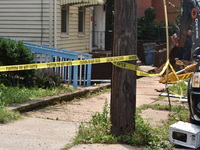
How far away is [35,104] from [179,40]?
6034mm

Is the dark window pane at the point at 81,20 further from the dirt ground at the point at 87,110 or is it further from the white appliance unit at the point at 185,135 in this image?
the white appliance unit at the point at 185,135

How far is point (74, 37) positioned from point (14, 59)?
25.6 ft

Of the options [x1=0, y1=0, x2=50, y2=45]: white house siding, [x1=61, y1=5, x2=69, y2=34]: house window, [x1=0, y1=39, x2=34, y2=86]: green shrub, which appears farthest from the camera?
[x1=61, y1=5, x2=69, y2=34]: house window

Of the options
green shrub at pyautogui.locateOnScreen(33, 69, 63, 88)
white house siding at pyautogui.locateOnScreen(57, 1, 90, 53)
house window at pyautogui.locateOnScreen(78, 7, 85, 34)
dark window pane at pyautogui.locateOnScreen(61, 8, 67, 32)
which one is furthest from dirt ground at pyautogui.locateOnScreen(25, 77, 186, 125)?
house window at pyautogui.locateOnScreen(78, 7, 85, 34)

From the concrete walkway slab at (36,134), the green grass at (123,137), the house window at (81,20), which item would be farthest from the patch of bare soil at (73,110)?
the house window at (81,20)

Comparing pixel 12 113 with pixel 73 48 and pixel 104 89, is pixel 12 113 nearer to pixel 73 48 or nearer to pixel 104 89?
pixel 104 89

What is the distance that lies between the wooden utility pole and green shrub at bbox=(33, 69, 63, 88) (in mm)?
4471

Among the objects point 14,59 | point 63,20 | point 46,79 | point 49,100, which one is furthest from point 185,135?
point 63,20

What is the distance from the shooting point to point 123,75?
19.5ft

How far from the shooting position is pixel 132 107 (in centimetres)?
603

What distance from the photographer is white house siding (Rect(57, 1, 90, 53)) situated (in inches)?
632

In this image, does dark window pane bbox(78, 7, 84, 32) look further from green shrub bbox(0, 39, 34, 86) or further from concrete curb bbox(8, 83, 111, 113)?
green shrub bbox(0, 39, 34, 86)

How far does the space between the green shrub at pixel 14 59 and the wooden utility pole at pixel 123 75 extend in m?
4.51

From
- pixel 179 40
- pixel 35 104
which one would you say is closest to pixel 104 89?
pixel 179 40
